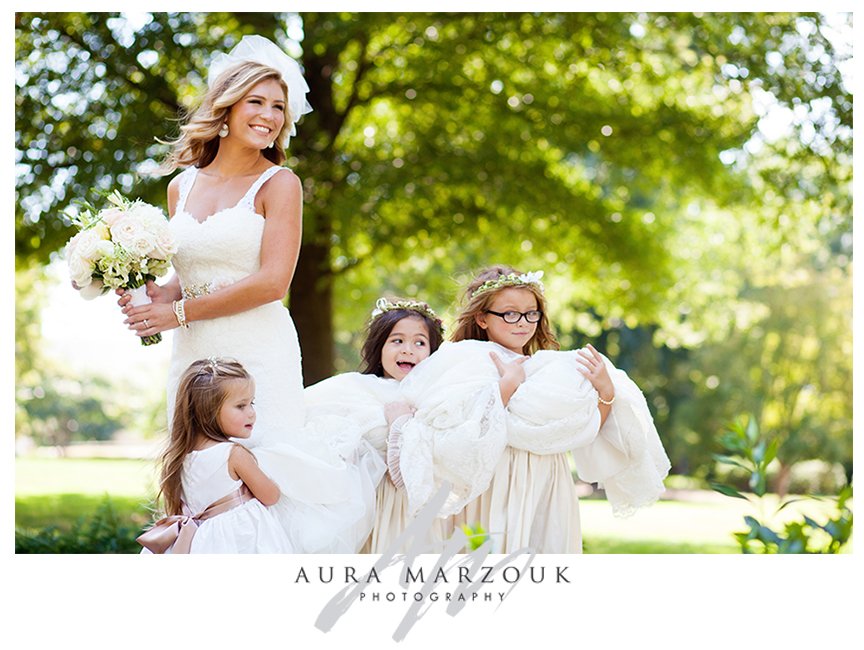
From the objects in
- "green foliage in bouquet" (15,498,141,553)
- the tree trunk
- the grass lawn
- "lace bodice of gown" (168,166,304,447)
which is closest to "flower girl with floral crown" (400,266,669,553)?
"lace bodice of gown" (168,166,304,447)

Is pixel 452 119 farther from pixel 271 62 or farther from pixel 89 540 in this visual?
pixel 271 62

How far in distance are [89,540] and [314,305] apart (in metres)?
3.08

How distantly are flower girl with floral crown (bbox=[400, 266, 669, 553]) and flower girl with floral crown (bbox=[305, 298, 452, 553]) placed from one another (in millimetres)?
145

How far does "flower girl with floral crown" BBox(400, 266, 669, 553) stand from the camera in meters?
3.60

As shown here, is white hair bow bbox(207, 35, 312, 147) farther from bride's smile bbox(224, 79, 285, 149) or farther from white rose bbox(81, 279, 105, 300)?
white rose bbox(81, 279, 105, 300)

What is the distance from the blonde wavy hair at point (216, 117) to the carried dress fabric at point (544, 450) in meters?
1.12

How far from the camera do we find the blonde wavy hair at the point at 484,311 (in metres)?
3.95

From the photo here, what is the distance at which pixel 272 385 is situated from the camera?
363 cm

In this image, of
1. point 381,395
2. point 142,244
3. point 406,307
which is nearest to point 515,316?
point 406,307

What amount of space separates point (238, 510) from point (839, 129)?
23.3 feet

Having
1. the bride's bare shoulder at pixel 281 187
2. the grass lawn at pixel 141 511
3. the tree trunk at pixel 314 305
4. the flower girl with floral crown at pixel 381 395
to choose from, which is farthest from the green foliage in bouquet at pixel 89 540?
the bride's bare shoulder at pixel 281 187
